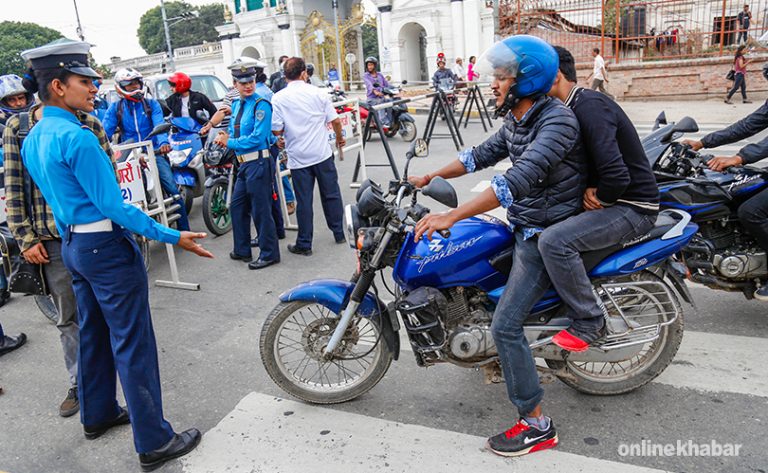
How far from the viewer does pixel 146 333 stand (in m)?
3.19

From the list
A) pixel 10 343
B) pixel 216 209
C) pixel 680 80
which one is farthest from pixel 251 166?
pixel 680 80

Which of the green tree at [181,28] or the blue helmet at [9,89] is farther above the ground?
the green tree at [181,28]

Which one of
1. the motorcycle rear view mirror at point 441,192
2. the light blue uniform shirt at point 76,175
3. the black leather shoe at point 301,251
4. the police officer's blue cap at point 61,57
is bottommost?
the black leather shoe at point 301,251

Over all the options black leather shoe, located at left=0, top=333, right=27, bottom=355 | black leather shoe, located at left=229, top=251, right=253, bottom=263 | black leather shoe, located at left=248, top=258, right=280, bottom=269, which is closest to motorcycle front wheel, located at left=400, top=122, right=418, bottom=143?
black leather shoe, located at left=229, top=251, right=253, bottom=263

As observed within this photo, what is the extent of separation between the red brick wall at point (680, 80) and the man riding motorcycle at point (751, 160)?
15225 mm

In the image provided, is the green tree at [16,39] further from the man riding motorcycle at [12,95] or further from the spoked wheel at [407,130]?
the man riding motorcycle at [12,95]

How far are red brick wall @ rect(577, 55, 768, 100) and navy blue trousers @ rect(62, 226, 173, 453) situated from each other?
→ 1884cm

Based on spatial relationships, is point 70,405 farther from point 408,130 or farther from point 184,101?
point 408,130

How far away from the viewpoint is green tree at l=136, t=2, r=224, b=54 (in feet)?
267

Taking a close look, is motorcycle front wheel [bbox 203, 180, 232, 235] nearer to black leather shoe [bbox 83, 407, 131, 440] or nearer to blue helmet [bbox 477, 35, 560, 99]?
black leather shoe [bbox 83, 407, 131, 440]

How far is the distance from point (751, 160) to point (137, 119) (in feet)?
19.6

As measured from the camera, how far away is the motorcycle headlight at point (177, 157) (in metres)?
7.61

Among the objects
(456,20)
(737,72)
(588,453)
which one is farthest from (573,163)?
(456,20)

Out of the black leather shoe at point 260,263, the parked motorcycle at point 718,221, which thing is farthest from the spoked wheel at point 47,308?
the parked motorcycle at point 718,221
